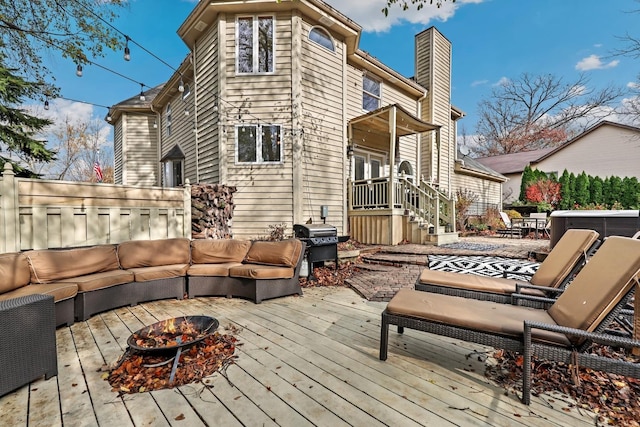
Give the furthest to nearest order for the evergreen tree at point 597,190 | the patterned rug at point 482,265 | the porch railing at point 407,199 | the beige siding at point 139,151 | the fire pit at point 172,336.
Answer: the evergreen tree at point 597,190
the beige siding at point 139,151
the porch railing at point 407,199
the patterned rug at point 482,265
the fire pit at point 172,336

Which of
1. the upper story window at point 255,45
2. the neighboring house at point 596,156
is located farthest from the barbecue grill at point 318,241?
the neighboring house at point 596,156

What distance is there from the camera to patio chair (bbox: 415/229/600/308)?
291 centimetres

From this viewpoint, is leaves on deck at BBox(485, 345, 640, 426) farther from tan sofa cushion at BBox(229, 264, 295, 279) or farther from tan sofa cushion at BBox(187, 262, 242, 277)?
tan sofa cushion at BBox(187, 262, 242, 277)

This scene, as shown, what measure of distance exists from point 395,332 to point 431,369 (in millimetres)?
738

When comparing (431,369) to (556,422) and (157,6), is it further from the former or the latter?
(157,6)

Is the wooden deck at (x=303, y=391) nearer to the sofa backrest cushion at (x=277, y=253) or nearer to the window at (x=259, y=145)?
the sofa backrest cushion at (x=277, y=253)

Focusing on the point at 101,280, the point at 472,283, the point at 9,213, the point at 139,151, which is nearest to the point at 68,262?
the point at 101,280

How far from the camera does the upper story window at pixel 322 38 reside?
836 centimetres

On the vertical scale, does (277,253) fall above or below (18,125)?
below

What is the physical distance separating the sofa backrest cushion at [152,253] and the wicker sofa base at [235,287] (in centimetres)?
47

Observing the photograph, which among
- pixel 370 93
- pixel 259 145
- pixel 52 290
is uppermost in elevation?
pixel 370 93

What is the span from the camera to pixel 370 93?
10.6 metres

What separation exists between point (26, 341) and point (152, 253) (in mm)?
2411

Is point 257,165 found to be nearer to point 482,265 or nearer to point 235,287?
point 235,287
